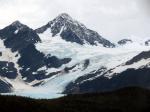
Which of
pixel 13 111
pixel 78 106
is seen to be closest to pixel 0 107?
pixel 13 111

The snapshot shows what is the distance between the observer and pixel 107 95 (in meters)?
54.4

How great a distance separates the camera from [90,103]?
5156cm

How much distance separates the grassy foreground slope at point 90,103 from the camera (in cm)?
4600

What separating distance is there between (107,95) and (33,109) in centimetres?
1059

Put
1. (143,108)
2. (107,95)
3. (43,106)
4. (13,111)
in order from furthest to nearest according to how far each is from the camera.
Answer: (107,95) → (143,108) → (43,106) → (13,111)

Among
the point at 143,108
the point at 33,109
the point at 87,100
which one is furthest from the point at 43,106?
the point at 143,108

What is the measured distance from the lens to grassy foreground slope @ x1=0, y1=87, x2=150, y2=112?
46.0 m

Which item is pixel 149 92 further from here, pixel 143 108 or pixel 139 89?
pixel 143 108

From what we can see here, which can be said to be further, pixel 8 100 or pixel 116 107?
pixel 116 107

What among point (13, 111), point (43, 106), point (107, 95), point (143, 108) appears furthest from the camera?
point (107, 95)

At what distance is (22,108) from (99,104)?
337 inches

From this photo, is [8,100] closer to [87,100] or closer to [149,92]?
[87,100]

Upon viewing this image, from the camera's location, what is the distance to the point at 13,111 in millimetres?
44594

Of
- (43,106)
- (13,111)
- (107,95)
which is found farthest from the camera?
(107,95)
